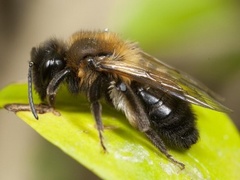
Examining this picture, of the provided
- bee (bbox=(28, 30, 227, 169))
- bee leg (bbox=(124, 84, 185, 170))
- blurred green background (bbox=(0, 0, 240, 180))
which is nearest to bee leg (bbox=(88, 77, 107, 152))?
bee (bbox=(28, 30, 227, 169))

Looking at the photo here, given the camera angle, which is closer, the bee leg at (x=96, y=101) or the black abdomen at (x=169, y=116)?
the bee leg at (x=96, y=101)

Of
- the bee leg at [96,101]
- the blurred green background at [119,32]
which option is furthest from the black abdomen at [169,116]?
the blurred green background at [119,32]

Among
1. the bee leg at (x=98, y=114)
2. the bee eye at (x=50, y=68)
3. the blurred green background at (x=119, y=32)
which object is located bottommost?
the blurred green background at (x=119, y=32)

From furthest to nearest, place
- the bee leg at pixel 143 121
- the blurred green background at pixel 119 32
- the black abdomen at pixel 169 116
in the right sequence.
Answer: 1. the blurred green background at pixel 119 32
2. the black abdomen at pixel 169 116
3. the bee leg at pixel 143 121

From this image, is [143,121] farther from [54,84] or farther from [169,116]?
[54,84]

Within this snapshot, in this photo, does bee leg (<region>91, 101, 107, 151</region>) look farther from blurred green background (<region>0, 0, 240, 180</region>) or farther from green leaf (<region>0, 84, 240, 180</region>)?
blurred green background (<region>0, 0, 240, 180</region>)

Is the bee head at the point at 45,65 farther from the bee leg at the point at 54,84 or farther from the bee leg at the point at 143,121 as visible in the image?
the bee leg at the point at 143,121

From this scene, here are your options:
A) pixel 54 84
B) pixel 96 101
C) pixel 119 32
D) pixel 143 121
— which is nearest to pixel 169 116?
pixel 143 121
